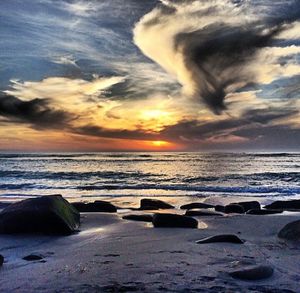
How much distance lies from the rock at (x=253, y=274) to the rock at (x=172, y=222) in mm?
3751

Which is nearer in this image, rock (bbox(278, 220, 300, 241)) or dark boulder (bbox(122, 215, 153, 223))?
rock (bbox(278, 220, 300, 241))

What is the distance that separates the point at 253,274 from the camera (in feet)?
14.0

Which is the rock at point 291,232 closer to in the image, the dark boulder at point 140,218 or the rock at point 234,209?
the dark boulder at point 140,218

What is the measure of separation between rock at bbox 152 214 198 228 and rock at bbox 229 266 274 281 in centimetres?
375

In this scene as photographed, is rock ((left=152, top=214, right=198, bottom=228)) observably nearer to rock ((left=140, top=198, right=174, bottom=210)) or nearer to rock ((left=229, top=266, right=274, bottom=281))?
rock ((left=229, top=266, right=274, bottom=281))

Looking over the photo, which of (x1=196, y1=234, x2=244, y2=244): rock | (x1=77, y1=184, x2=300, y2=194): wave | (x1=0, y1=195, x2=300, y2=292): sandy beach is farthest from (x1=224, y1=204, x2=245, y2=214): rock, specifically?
(x1=77, y1=184, x2=300, y2=194): wave

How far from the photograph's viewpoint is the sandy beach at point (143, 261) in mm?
3982

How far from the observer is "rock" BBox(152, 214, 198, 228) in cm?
811

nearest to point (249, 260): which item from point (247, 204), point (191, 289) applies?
point (191, 289)

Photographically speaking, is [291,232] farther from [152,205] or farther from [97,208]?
[152,205]

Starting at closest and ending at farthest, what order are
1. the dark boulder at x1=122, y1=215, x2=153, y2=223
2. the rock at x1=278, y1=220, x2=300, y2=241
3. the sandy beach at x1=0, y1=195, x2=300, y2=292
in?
the sandy beach at x1=0, y1=195, x2=300, y2=292, the rock at x1=278, y1=220, x2=300, y2=241, the dark boulder at x1=122, y1=215, x2=153, y2=223

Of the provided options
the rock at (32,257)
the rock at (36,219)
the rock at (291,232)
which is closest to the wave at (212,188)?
the rock at (291,232)

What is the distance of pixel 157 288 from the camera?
386cm

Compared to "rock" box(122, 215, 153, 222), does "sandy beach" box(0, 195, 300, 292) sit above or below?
below
